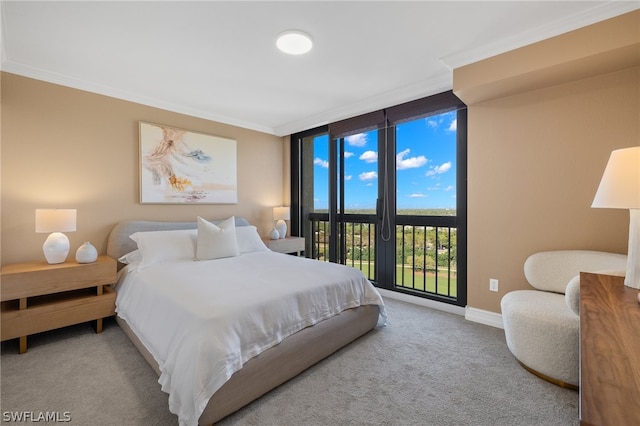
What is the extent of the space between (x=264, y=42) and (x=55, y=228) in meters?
2.38

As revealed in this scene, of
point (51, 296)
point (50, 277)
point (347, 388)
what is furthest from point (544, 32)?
point (51, 296)

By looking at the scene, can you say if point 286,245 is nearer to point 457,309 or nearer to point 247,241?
point 247,241

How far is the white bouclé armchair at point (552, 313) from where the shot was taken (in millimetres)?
1767

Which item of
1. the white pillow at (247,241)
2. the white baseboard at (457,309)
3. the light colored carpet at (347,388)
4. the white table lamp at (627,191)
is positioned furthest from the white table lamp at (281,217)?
the white table lamp at (627,191)

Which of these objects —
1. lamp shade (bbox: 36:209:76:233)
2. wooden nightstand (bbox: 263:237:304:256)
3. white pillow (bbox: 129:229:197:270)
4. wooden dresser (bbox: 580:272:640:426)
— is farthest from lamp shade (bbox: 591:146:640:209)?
lamp shade (bbox: 36:209:76:233)

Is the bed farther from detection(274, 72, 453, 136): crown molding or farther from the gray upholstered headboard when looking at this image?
detection(274, 72, 453, 136): crown molding

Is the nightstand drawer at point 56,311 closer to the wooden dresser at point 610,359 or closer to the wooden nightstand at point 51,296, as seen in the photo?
the wooden nightstand at point 51,296

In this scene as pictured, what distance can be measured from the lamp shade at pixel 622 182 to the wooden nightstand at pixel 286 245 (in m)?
3.43

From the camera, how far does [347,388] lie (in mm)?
1822

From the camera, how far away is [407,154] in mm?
3529

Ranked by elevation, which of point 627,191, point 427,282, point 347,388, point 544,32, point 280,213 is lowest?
point 347,388

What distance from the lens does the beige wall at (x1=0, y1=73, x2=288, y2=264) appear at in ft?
8.53

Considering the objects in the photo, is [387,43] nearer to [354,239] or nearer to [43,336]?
[354,239]

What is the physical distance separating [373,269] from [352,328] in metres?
1.65
